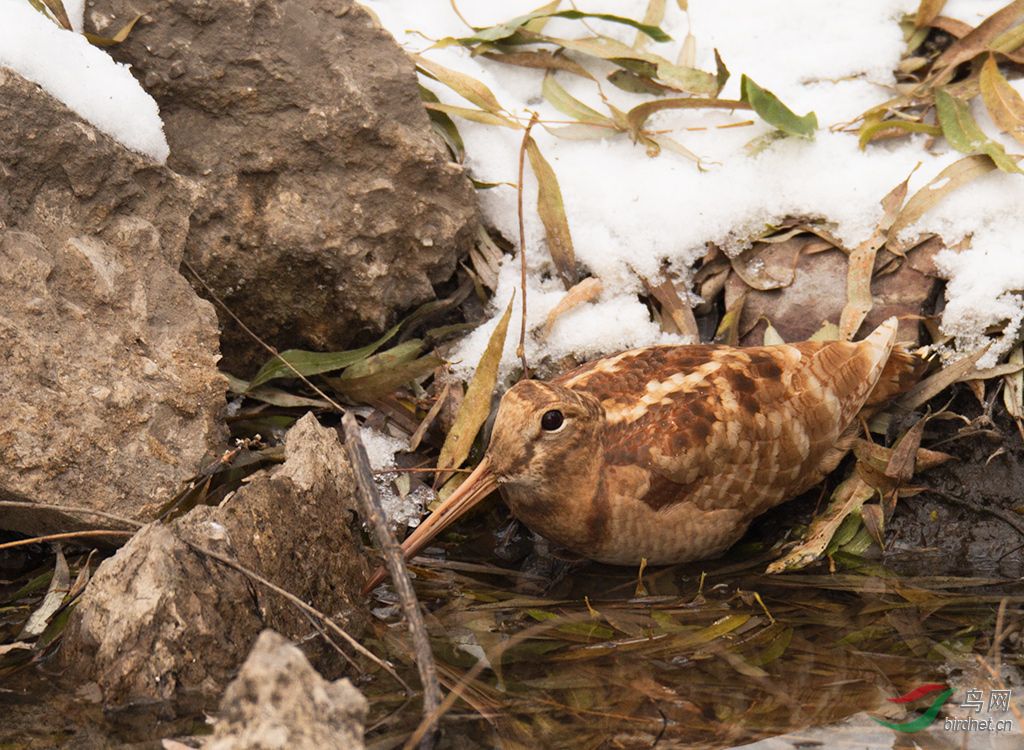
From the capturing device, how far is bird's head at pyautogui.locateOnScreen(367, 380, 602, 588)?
14.1 ft

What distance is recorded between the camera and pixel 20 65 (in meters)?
4.29

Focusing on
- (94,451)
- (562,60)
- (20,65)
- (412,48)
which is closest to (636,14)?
(562,60)

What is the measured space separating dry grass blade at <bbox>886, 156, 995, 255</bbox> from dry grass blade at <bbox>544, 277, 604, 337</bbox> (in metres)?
1.18

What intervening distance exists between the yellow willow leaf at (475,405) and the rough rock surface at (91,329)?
2.84 ft

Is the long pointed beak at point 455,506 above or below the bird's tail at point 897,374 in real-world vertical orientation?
below

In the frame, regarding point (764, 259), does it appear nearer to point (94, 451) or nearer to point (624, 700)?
point (624, 700)

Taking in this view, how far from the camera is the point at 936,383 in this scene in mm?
4840

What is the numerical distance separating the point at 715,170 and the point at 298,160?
1710 millimetres

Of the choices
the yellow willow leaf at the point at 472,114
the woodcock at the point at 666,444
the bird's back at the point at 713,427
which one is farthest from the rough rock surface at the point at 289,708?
the yellow willow leaf at the point at 472,114

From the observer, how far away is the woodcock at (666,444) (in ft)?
14.3

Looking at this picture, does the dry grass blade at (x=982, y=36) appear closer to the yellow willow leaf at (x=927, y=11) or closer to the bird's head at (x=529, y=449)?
the yellow willow leaf at (x=927, y=11)

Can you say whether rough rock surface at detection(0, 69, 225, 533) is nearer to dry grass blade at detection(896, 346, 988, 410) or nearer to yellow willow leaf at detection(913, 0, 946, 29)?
dry grass blade at detection(896, 346, 988, 410)

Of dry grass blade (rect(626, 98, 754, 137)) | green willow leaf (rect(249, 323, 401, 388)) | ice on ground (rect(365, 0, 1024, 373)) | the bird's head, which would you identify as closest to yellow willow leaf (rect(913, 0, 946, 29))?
Answer: ice on ground (rect(365, 0, 1024, 373))

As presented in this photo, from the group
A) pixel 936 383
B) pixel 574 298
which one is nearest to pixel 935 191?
pixel 936 383
